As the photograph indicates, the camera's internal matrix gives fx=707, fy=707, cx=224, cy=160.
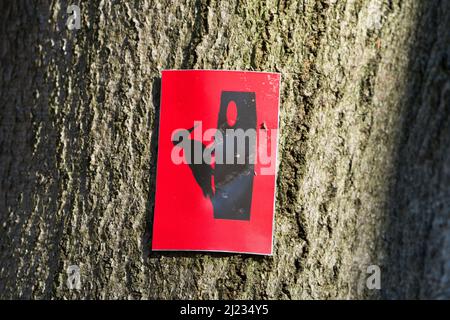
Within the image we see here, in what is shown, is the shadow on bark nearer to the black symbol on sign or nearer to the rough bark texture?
the rough bark texture

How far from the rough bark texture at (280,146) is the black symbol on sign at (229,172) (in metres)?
0.07

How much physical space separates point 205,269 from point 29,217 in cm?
46

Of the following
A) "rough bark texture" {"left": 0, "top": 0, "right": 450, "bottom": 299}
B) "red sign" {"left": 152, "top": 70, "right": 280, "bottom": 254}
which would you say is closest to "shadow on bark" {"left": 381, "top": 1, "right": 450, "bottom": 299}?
"rough bark texture" {"left": 0, "top": 0, "right": 450, "bottom": 299}

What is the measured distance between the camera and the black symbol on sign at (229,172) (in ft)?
5.51

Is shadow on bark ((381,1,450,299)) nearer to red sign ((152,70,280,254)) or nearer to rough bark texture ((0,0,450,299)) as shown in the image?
rough bark texture ((0,0,450,299))

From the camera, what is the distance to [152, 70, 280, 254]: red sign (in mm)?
1675

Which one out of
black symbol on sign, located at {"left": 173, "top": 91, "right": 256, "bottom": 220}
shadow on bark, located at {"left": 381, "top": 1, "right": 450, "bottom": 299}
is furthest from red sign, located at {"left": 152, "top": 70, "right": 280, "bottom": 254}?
shadow on bark, located at {"left": 381, "top": 1, "right": 450, "bottom": 299}

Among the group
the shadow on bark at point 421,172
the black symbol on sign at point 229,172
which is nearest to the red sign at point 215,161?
the black symbol on sign at point 229,172

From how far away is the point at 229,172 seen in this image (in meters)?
1.68

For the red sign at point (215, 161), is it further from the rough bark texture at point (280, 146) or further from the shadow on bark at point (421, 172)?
the shadow on bark at point (421, 172)

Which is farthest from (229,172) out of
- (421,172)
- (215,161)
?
(421,172)

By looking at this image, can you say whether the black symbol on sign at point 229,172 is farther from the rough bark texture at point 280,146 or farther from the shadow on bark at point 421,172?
the shadow on bark at point 421,172

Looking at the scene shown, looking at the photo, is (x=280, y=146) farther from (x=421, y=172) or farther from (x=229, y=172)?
(x=421, y=172)

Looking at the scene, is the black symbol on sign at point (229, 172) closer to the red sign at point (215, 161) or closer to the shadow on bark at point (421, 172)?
the red sign at point (215, 161)
